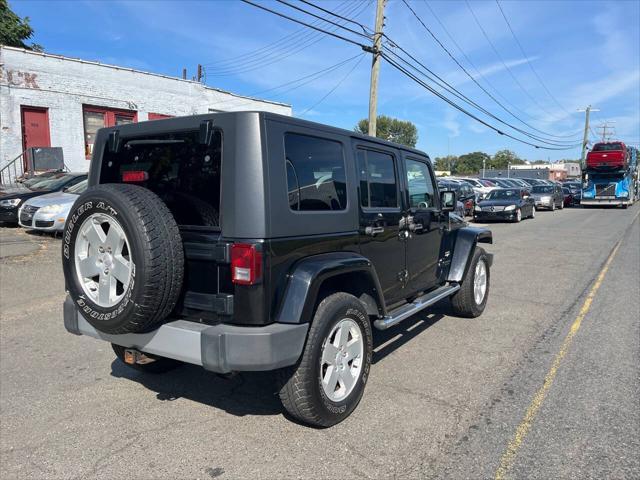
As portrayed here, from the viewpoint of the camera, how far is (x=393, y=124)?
102 metres

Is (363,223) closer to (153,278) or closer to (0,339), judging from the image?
(153,278)

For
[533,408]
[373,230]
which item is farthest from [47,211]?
[533,408]

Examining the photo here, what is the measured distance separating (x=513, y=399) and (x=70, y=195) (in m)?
10.3

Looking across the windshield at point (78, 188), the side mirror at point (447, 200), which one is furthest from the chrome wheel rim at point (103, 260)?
the windshield at point (78, 188)

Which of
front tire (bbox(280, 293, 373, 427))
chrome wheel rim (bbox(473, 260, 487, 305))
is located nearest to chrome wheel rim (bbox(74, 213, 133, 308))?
front tire (bbox(280, 293, 373, 427))

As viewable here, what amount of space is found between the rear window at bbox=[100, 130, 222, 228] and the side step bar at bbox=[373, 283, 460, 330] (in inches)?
64.7

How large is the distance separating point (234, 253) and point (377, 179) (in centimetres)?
175

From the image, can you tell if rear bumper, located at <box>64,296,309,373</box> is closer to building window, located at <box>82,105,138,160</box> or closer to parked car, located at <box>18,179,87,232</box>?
parked car, located at <box>18,179,87,232</box>

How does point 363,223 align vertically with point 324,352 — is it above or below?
above

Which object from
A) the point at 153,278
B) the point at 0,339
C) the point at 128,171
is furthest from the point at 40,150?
the point at 153,278

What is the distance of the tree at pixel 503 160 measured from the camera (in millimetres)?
136875

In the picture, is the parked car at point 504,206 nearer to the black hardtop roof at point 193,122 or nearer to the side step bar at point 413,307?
the side step bar at point 413,307

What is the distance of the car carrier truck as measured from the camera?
1119 inches

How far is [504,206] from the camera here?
20.0 meters
